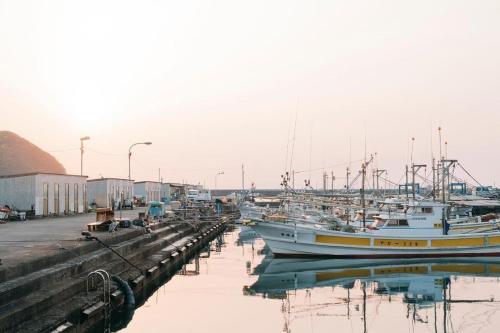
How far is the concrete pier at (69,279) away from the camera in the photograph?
48.7 ft

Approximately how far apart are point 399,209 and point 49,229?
2380 centimetres

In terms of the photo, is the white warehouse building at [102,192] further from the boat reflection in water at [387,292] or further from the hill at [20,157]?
the hill at [20,157]

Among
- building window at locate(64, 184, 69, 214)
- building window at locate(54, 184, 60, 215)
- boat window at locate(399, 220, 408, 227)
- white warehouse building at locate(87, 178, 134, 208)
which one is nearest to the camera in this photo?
boat window at locate(399, 220, 408, 227)

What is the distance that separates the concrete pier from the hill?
526 feet

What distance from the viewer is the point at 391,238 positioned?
36125mm

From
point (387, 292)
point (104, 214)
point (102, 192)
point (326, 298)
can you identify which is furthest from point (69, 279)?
point (102, 192)

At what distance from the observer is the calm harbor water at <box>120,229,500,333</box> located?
64.7 feet

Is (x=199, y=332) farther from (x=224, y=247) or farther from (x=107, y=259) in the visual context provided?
(x=224, y=247)

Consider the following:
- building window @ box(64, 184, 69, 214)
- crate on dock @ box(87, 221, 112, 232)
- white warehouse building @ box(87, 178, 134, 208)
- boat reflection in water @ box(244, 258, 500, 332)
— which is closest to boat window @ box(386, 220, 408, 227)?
boat reflection in water @ box(244, 258, 500, 332)

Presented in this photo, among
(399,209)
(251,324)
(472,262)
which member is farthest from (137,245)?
(472,262)

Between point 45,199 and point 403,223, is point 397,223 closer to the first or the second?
point 403,223

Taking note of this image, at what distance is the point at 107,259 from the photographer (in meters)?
23.7

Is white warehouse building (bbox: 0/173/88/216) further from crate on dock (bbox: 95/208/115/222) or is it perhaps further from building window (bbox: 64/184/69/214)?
crate on dock (bbox: 95/208/115/222)

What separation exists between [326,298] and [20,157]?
598 ft
